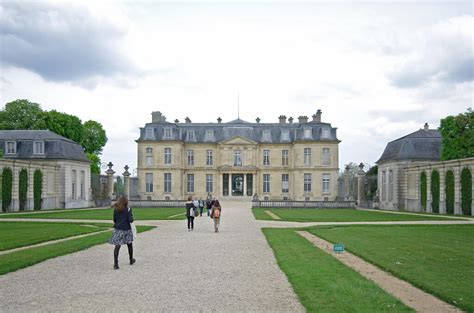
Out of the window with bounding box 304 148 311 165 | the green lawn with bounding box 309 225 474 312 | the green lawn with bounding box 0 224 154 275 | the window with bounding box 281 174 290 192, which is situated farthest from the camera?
the window with bounding box 281 174 290 192

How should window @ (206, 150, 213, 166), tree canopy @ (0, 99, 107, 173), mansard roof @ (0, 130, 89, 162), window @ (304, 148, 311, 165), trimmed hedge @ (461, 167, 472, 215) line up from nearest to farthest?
trimmed hedge @ (461, 167, 472, 215), mansard roof @ (0, 130, 89, 162), tree canopy @ (0, 99, 107, 173), window @ (304, 148, 311, 165), window @ (206, 150, 213, 166)

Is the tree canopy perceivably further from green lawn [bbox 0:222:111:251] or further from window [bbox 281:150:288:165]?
green lawn [bbox 0:222:111:251]

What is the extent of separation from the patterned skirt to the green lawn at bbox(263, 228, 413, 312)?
3343 millimetres

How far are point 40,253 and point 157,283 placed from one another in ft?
16.2

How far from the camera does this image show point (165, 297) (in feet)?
26.1

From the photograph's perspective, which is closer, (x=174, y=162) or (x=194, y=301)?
(x=194, y=301)

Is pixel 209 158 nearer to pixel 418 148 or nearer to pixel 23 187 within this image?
pixel 418 148

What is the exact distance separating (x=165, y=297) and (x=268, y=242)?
8.33 meters

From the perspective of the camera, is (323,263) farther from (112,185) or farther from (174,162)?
(174,162)

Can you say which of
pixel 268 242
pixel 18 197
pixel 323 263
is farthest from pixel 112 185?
pixel 323 263

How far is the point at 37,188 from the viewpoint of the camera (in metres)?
39.6

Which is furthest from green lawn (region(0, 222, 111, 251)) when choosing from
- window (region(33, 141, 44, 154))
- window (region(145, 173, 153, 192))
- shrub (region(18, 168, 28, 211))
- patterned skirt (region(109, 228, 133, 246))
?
window (region(145, 173, 153, 192))

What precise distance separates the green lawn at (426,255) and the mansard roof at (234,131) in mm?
38487

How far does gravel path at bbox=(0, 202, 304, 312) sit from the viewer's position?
24.4ft
